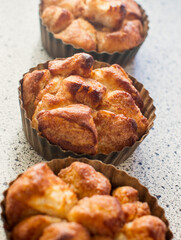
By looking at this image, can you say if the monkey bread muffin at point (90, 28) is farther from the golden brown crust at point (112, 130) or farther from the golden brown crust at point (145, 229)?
the golden brown crust at point (145, 229)

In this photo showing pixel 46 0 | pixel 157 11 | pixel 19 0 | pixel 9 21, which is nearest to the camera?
pixel 46 0

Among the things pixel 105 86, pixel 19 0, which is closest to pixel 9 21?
pixel 19 0

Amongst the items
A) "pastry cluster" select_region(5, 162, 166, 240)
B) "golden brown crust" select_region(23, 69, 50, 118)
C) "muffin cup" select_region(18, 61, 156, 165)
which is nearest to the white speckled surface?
"muffin cup" select_region(18, 61, 156, 165)

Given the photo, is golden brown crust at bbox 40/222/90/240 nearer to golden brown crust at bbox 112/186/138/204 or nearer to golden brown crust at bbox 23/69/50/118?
golden brown crust at bbox 112/186/138/204

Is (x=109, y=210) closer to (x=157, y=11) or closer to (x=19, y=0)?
(x=19, y=0)

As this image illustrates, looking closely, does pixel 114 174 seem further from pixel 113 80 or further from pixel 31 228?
pixel 113 80

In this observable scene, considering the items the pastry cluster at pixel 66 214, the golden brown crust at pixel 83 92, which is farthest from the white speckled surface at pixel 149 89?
the golden brown crust at pixel 83 92

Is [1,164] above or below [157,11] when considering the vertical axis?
below
